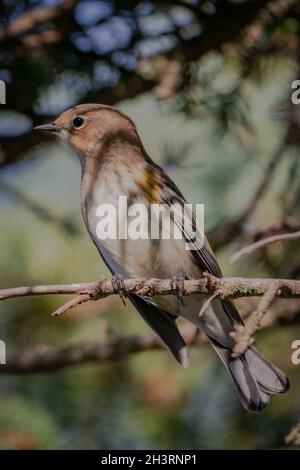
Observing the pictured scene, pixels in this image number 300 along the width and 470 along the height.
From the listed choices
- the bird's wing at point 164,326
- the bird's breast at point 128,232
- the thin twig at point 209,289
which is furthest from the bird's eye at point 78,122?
the thin twig at point 209,289

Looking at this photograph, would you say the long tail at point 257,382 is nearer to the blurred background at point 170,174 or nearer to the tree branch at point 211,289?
the blurred background at point 170,174

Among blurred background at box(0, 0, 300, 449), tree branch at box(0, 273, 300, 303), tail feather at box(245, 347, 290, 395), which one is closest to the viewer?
tree branch at box(0, 273, 300, 303)

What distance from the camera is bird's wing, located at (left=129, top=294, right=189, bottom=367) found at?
4.03 feet

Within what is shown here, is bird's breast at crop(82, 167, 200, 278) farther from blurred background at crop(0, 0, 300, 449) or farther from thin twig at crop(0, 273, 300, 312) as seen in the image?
thin twig at crop(0, 273, 300, 312)

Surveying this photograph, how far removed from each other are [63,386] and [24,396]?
0.23 feet

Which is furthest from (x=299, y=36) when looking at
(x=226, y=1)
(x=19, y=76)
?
(x=19, y=76)

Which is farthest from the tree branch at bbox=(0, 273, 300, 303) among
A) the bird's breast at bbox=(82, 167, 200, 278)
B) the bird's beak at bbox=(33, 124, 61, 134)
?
the bird's beak at bbox=(33, 124, 61, 134)

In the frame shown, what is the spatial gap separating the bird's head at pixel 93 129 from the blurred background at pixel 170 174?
0.03 m

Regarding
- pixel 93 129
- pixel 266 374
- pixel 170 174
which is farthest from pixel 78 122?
pixel 266 374

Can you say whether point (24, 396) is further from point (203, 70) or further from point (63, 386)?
point (203, 70)

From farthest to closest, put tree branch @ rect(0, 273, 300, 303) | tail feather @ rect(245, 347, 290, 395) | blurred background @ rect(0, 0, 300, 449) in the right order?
blurred background @ rect(0, 0, 300, 449) → tail feather @ rect(245, 347, 290, 395) → tree branch @ rect(0, 273, 300, 303)

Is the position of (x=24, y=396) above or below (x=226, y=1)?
below

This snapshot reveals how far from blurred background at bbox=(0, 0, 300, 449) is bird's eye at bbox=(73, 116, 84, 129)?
36 millimetres
